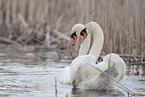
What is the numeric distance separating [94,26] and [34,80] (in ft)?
4.85

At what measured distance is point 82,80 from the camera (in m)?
5.51

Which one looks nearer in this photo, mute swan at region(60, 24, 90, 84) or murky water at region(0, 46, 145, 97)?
murky water at region(0, 46, 145, 97)

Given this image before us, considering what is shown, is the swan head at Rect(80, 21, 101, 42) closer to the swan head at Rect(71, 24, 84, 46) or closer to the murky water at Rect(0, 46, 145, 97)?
the swan head at Rect(71, 24, 84, 46)

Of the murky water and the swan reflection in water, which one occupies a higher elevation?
the murky water

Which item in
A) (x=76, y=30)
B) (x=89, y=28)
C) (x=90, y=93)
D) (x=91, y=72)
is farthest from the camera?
(x=76, y=30)

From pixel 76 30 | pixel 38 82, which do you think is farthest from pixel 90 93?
pixel 76 30

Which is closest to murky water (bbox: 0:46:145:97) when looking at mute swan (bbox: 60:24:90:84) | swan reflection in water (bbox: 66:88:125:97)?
swan reflection in water (bbox: 66:88:125:97)

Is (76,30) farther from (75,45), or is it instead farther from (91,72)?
(91,72)

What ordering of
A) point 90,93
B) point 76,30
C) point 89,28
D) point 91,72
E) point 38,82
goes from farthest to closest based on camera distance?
point 76,30
point 89,28
point 38,82
point 91,72
point 90,93

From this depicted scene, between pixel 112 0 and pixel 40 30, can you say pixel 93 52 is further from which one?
pixel 40 30

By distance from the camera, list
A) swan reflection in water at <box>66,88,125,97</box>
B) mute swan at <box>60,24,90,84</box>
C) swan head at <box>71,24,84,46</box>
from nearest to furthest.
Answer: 1. swan reflection in water at <box>66,88,125,97</box>
2. mute swan at <box>60,24,90,84</box>
3. swan head at <box>71,24,84,46</box>

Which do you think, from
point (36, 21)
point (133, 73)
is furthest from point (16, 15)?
point (133, 73)

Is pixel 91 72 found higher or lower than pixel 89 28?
lower

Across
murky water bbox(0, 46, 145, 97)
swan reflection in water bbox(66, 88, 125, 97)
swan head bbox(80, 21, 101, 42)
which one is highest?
swan head bbox(80, 21, 101, 42)
